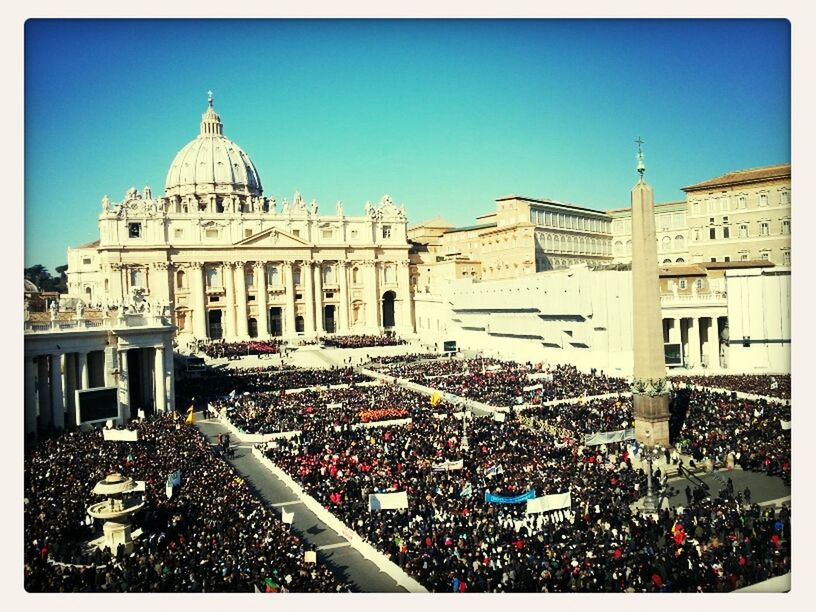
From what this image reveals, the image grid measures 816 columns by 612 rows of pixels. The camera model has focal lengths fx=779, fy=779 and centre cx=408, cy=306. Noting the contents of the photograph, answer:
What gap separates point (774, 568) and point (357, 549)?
29.0 ft

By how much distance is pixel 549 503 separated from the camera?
59.9ft

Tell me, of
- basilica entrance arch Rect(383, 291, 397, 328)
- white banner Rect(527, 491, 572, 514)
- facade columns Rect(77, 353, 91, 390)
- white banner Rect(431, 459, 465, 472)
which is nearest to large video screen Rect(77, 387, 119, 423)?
facade columns Rect(77, 353, 91, 390)

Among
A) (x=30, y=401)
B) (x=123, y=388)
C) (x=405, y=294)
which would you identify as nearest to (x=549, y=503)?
(x=30, y=401)

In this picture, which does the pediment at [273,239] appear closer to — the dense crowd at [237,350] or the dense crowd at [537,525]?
the dense crowd at [237,350]

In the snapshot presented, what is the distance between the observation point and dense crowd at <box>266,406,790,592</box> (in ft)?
50.8

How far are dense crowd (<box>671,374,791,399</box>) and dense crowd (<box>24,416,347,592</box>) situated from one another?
1948 cm

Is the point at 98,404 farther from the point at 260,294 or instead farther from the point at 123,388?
the point at 260,294

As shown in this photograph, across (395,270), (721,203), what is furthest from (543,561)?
(395,270)

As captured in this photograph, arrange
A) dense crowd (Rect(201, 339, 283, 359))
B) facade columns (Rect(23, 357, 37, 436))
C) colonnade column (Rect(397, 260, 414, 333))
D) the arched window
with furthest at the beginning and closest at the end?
colonnade column (Rect(397, 260, 414, 333)), the arched window, dense crowd (Rect(201, 339, 283, 359)), facade columns (Rect(23, 357, 37, 436))

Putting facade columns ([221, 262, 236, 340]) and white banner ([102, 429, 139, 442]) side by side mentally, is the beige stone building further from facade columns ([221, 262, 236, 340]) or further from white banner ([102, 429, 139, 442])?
facade columns ([221, 262, 236, 340])

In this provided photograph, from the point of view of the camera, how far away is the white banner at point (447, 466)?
2169 centimetres

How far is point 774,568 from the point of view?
52.4ft

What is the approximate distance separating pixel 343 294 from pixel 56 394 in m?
51.3

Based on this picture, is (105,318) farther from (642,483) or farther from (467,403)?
(642,483)
